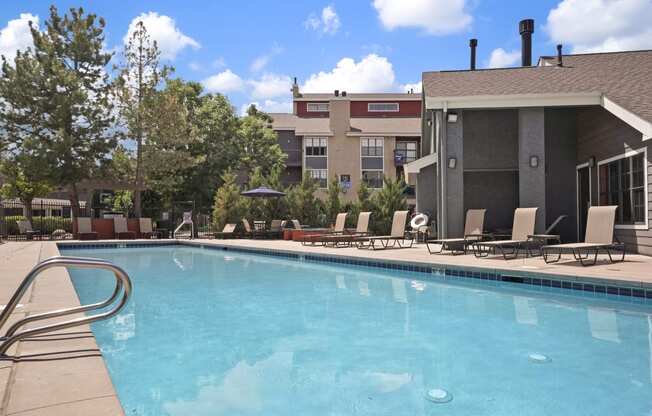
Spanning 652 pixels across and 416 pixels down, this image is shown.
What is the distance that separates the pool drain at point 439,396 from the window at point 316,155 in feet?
99.3

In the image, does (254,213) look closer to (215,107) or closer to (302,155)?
(215,107)

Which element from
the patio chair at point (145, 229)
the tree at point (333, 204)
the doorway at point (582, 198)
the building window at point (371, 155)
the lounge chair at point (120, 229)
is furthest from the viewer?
the building window at point (371, 155)

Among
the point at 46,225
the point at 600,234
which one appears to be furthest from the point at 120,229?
the point at 600,234

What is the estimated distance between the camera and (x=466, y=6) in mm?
16141

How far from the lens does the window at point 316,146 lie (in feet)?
110

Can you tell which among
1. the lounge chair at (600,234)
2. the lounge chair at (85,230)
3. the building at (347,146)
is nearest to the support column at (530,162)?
the lounge chair at (600,234)

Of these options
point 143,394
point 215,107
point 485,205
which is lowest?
point 143,394

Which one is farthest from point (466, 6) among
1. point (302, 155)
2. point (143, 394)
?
point (302, 155)

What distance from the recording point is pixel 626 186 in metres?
9.75

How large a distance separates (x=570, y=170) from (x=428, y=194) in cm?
464

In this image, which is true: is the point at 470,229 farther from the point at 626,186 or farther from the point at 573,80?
the point at 573,80

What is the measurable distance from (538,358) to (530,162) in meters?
7.80

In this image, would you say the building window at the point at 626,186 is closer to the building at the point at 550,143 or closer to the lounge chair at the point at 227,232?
the building at the point at 550,143

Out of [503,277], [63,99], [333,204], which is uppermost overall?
[63,99]
